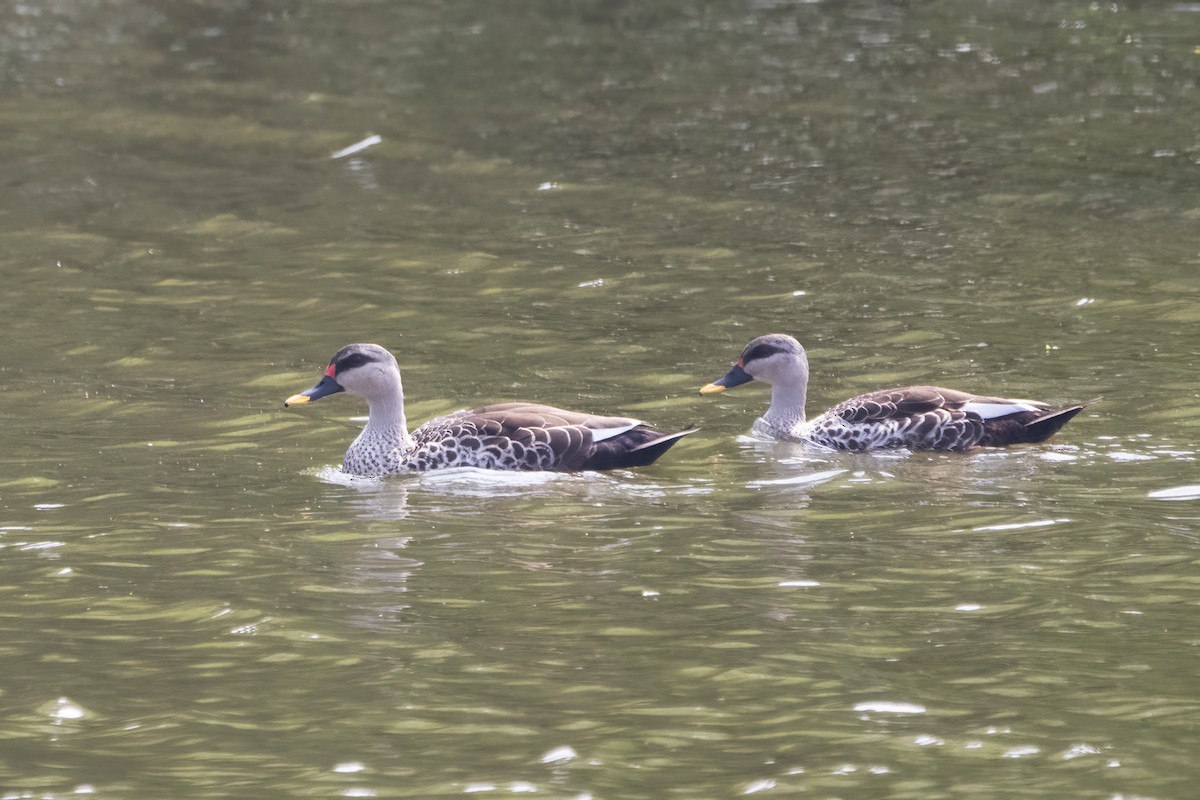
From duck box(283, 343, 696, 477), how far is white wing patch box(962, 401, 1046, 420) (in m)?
1.75

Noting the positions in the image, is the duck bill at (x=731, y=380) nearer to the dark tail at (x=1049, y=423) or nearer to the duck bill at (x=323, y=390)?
the dark tail at (x=1049, y=423)

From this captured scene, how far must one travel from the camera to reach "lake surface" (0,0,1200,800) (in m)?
7.71

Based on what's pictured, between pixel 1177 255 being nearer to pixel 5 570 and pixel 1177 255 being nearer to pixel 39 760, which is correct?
pixel 5 570

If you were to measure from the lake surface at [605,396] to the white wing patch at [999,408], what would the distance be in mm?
289

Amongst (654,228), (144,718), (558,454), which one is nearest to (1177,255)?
(654,228)

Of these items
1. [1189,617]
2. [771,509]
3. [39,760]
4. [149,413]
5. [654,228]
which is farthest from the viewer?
[654,228]

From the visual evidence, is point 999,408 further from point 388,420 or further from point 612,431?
point 388,420

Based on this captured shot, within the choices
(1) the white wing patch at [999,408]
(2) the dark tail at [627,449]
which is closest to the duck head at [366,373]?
(2) the dark tail at [627,449]

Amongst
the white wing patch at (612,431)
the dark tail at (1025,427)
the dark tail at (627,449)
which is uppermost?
the white wing patch at (612,431)

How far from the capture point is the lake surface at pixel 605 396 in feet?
25.3

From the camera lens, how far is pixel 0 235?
19.3 m

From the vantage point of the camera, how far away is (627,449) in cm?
1193

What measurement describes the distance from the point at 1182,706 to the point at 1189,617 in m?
1.10

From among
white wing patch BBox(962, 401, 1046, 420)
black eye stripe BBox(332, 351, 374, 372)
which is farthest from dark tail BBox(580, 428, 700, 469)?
white wing patch BBox(962, 401, 1046, 420)
